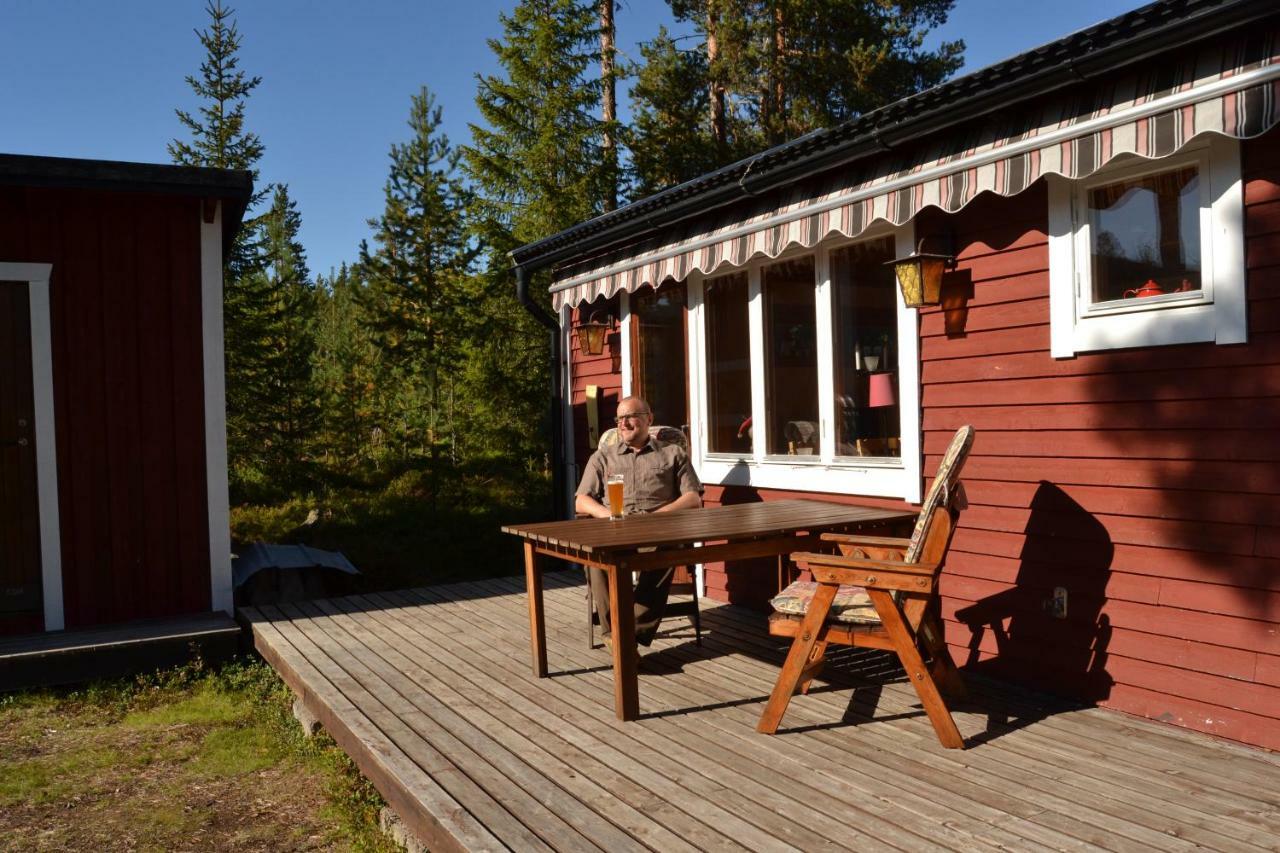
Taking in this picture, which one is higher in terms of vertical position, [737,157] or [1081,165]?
[737,157]

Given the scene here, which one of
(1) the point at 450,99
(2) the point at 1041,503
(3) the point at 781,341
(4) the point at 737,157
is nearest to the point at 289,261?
(1) the point at 450,99

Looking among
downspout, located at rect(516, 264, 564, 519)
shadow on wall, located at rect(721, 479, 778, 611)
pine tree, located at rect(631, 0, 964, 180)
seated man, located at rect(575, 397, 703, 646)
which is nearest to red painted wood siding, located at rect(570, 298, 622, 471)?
downspout, located at rect(516, 264, 564, 519)

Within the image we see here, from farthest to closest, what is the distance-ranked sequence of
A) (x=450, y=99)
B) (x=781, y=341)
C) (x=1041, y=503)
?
(x=450, y=99) < (x=781, y=341) < (x=1041, y=503)

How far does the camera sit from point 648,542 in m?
3.52

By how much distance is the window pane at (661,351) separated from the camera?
20.7 feet

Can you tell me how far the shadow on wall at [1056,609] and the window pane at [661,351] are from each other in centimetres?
274

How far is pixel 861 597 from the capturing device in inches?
137

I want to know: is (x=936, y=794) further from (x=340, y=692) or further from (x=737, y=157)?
(x=737, y=157)

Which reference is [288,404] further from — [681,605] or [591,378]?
[681,605]

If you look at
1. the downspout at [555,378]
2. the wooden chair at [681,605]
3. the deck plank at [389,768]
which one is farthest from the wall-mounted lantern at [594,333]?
the deck plank at [389,768]

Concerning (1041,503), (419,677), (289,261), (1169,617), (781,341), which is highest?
(289,261)

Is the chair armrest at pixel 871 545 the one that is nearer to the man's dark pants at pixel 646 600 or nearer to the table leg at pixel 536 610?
the man's dark pants at pixel 646 600

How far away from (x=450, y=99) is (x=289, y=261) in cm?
1043

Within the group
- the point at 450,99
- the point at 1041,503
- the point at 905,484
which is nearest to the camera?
the point at 1041,503
